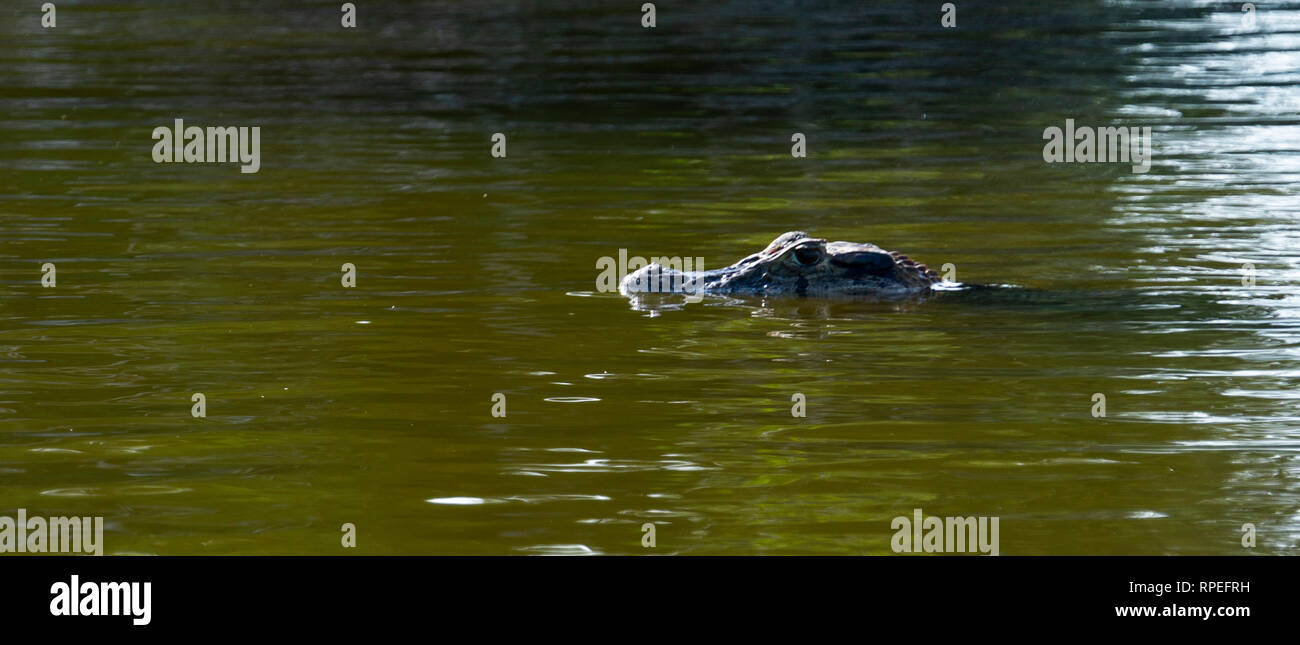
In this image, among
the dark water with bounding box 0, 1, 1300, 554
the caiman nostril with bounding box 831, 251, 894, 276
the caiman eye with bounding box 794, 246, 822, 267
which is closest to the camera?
the dark water with bounding box 0, 1, 1300, 554

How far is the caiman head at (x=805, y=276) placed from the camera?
45.1ft

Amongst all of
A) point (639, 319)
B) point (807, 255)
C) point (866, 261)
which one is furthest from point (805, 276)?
point (639, 319)

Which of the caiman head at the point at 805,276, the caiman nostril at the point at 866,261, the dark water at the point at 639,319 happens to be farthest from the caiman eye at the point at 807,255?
the dark water at the point at 639,319

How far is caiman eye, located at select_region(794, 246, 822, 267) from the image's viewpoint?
13.9m

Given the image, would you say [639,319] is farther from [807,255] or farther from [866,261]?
[866,261]

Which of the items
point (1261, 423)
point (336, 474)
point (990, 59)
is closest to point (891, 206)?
point (1261, 423)

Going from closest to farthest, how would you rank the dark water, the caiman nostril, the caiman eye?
1. the dark water
2. the caiman nostril
3. the caiman eye

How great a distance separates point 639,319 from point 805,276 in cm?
163

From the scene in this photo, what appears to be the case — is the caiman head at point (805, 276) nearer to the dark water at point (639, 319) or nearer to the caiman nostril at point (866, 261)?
the caiman nostril at point (866, 261)

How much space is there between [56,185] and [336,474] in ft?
35.7

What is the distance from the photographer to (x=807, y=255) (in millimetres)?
13914

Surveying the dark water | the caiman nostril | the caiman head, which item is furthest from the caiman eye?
the dark water

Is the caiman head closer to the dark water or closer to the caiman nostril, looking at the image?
the caiman nostril
